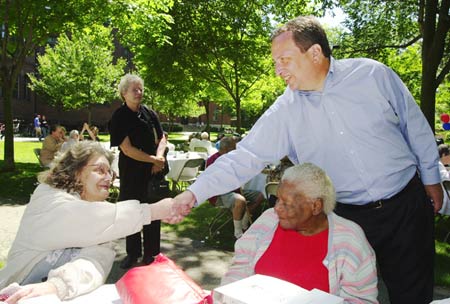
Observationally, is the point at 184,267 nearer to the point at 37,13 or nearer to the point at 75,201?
the point at 75,201

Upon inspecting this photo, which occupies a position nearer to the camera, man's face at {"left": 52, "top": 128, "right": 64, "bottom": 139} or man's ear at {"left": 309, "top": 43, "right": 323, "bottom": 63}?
man's ear at {"left": 309, "top": 43, "right": 323, "bottom": 63}

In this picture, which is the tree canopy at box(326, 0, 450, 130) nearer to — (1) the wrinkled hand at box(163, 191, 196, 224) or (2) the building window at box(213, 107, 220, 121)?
(1) the wrinkled hand at box(163, 191, 196, 224)

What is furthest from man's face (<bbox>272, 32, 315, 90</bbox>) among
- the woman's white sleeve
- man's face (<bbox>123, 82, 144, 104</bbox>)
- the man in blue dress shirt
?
man's face (<bbox>123, 82, 144, 104</bbox>)

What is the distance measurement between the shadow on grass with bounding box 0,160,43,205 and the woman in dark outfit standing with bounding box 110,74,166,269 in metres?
4.98

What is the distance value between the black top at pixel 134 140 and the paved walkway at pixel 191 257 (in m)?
0.99

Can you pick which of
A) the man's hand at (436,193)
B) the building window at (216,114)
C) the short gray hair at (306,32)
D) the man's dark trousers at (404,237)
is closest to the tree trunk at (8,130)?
the short gray hair at (306,32)

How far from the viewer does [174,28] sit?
1789 cm

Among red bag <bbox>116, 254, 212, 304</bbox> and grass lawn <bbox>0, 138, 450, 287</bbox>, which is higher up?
red bag <bbox>116, 254, 212, 304</bbox>

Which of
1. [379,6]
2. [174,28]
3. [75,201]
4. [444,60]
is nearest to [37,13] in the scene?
[174,28]

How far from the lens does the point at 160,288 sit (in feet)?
5.48

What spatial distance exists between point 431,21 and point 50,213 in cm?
1018

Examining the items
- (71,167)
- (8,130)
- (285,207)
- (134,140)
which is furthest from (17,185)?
(285,207)

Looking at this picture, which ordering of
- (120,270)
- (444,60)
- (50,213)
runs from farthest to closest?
(444,60) < (120,270) < (50,213)

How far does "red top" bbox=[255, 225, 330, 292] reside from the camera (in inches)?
82.5
